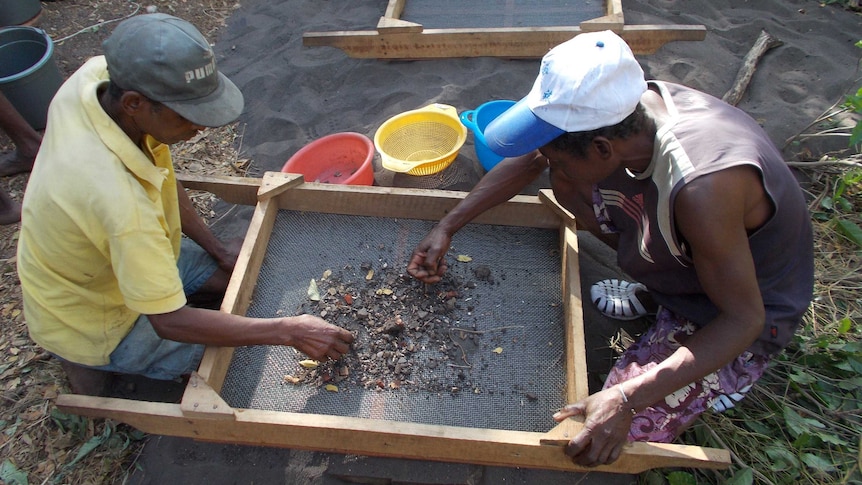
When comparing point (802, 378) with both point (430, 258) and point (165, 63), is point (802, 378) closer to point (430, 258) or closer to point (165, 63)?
point (430, 258)

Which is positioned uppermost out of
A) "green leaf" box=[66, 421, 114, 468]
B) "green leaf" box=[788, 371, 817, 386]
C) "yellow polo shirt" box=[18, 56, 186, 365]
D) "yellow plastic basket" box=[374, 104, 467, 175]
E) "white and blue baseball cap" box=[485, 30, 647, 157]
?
"white and blue baseball cap" box=[485, 30, 647, 157]

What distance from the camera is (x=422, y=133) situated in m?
3.09

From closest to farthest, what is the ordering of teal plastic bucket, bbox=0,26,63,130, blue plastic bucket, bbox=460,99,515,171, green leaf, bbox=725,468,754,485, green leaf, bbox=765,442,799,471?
green leaf, bbox=725,468,754,485, green leaf, bbox=765,442,799,471, blue plastic bucket, bbox=460,99,515,171, teal plastic bucket, bbox=0,26,63,130

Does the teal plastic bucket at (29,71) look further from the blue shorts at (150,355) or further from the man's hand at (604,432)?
the man's hand at (604,432)

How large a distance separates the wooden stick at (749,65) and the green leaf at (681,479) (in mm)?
2290

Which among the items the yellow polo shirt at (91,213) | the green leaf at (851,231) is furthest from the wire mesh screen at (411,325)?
the green leaf at (851,231)

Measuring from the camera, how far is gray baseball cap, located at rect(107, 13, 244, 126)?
146cm

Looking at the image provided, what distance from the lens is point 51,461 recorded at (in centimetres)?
209

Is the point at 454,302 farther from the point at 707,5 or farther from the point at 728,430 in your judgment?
the point at 707,5

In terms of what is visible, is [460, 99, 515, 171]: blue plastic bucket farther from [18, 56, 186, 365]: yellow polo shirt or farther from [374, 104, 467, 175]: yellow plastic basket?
[18, 56, 186, 365]: yellow polo shirt

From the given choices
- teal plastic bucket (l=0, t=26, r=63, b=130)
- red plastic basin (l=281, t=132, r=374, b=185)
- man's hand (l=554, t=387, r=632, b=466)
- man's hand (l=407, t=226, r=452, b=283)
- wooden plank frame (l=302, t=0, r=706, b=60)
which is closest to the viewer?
man's hand (l=554, t=387, r=632, b=466)

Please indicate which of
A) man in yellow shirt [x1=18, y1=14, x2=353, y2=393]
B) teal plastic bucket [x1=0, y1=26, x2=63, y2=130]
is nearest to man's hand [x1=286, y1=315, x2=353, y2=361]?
man in yellow shirt [x1=18, y1=14, x2=353, y2=393]

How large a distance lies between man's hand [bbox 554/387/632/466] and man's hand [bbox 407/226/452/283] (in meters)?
0.86

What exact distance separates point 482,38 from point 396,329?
2.36m
